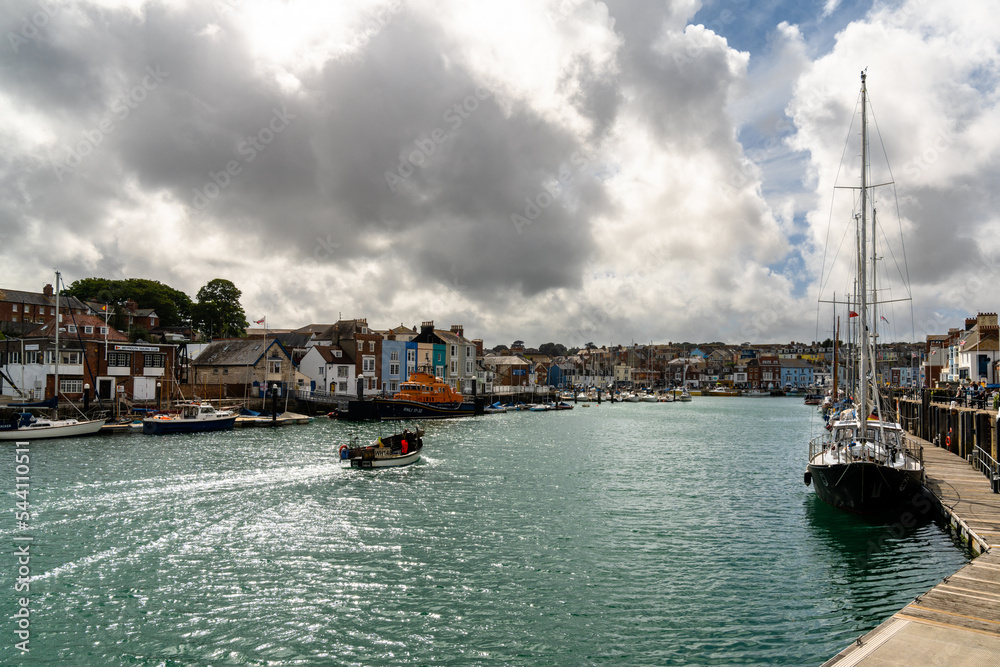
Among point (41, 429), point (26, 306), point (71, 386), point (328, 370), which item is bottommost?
point (41, 429)

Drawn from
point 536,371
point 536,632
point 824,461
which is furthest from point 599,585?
point 536,371

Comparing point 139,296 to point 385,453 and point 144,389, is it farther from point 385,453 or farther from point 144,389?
point 385,453

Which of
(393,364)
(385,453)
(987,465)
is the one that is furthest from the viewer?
(393,364)

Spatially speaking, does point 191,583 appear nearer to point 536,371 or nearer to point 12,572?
point 12,572

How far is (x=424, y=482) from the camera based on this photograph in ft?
101

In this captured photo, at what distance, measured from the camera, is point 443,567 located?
17.6m

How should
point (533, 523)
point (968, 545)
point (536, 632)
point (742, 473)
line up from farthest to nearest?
point (742, 473) < point (533, 523) < point (968, 545) < point (536, 632)

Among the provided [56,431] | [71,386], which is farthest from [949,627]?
[71,386]

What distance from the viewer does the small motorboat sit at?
34.4m

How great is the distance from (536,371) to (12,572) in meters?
129

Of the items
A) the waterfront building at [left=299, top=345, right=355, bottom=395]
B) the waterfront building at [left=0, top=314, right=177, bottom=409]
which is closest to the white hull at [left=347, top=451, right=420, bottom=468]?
the waterfront building at [left=0, top=314, right=177, bottom=409]

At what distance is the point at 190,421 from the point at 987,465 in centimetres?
5583

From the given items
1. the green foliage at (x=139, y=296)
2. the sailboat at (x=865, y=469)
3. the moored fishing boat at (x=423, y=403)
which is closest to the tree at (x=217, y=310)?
the green foliage at (x=139, y=296)

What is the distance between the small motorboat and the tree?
91.0 meters
